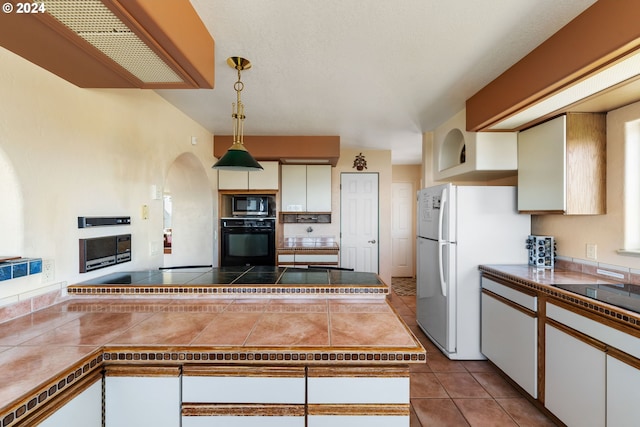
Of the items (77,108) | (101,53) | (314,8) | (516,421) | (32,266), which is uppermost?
(314,8)

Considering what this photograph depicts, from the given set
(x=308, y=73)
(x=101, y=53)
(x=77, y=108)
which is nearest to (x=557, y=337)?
(x=308, y=73)

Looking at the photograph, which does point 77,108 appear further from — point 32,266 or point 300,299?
point 300,299

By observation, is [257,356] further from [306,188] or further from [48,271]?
[306,188]

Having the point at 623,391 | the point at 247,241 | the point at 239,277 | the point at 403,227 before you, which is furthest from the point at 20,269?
the point at 403,227

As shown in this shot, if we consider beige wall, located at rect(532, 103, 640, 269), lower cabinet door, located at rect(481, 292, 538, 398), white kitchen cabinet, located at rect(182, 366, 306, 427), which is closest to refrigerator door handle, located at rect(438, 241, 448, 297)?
lower cabinet door, located at rect(481, 292, 538, 398)

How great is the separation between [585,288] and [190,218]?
12.8 feet

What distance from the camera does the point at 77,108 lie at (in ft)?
5.68

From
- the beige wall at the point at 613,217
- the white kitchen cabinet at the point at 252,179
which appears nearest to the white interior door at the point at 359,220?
the white kitchen cabinet at the point at 252,179

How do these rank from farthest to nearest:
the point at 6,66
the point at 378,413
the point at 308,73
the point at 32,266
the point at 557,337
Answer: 1. the point at 308,73
2. the point at 557,337
3. the point at 32,266
4. the point at 6,66
5. the point at 378,413

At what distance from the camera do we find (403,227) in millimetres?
6113

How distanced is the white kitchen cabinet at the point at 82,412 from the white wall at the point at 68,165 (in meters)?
0.73

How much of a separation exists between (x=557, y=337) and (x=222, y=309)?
2.02 meters

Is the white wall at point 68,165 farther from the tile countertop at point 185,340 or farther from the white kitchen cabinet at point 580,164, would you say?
the white kitchen cabinet at point 580,164

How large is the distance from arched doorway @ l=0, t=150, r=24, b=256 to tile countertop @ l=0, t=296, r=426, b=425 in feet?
1.17
